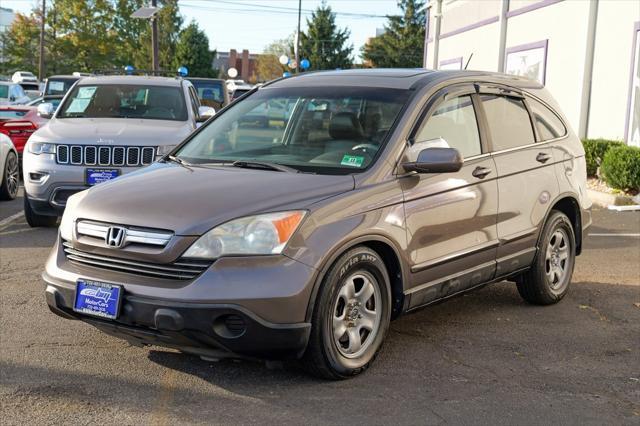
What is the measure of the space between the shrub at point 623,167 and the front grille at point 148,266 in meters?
10.6

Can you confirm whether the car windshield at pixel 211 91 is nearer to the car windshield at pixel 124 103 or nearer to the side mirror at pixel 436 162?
the car windshield at pixel 124 103

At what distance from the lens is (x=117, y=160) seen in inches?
365

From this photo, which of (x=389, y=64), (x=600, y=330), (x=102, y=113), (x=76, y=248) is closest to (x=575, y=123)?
(x=102, y=113)

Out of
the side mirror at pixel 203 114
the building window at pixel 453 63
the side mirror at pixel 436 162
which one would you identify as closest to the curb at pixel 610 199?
the side mirror at pixel 203 114

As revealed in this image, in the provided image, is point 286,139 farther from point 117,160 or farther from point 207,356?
point 117,160

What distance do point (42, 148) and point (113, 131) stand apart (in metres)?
0.80

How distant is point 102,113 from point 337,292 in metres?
6.81

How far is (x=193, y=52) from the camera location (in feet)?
212

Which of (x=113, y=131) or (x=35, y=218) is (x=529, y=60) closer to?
(x=113, y=131)

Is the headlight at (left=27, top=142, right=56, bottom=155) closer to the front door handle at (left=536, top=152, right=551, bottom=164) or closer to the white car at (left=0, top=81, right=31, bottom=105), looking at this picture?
the front door handle at (left=536, top=152, right=551, bottom=164)

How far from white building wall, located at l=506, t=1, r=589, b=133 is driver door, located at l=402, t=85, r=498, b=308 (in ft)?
39.5

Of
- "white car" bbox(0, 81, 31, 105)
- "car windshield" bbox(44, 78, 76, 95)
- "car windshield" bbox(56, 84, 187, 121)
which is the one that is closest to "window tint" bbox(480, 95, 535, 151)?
"car windshield" bbox(56, 84, 187, 121)

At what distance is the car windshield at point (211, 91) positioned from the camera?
746 inches

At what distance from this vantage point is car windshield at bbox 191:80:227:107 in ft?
62.1
